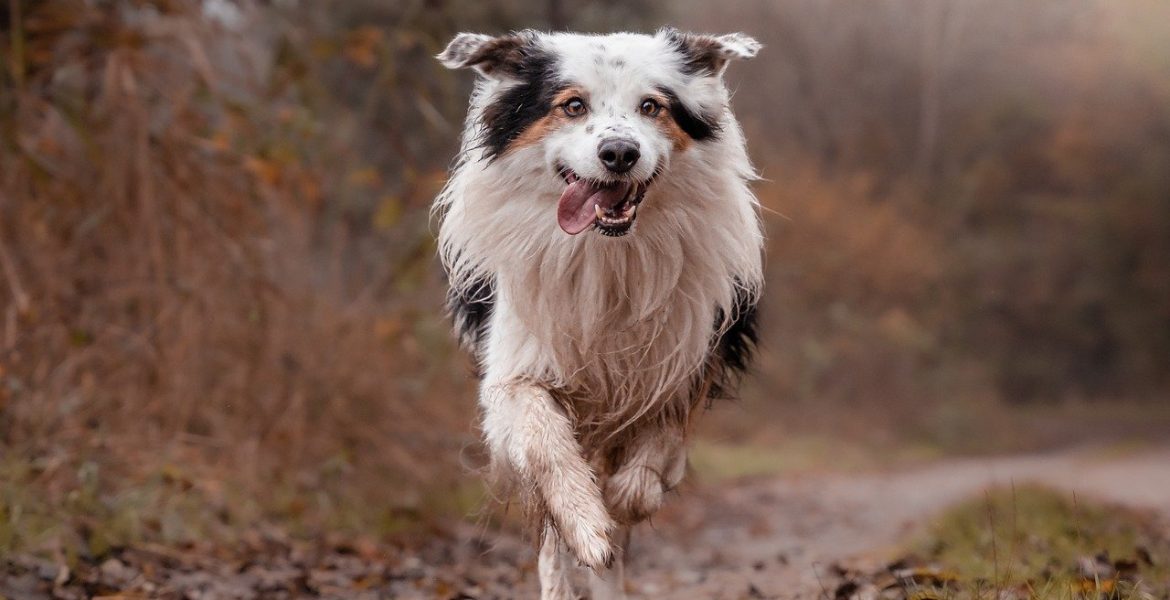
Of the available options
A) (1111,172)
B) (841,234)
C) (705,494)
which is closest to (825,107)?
(841,234)

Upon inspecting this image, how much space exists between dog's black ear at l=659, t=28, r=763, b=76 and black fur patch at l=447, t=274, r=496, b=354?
109cm

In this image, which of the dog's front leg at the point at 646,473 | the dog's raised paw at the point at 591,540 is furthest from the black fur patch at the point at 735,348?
the dog's raised paw at the point at 591,540

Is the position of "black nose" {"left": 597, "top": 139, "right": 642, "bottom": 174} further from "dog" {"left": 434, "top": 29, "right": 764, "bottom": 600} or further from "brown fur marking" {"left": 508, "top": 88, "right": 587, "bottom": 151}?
"brown fur marking" {"left": 508, "top": 88, "right": 587, "bottom": 151}

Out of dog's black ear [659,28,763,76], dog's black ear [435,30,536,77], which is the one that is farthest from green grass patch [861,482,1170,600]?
dog's black ear [435,30,536,77]

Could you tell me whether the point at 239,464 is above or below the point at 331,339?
below

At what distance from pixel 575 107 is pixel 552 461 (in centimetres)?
115

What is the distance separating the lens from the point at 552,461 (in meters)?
3.84

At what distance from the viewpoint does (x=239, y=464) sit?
652cm

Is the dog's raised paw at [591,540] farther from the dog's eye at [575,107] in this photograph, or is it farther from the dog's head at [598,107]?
the dog's eye at [575,107]

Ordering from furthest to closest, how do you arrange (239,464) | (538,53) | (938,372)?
(938,372), (239,464), (538,53)

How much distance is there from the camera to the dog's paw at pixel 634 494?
158 inches

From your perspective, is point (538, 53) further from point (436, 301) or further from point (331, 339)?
point (436, 301)

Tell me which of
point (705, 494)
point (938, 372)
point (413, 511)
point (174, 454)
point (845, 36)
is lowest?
point (938, 372)

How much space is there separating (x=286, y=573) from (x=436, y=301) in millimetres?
3074
